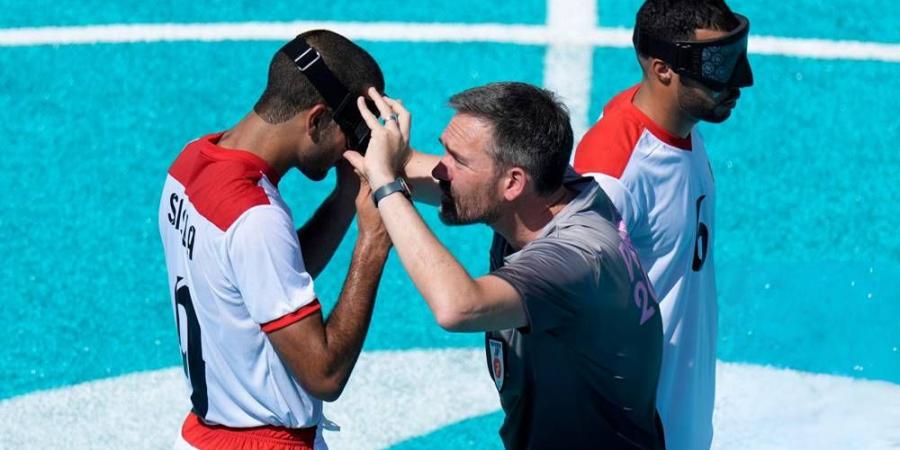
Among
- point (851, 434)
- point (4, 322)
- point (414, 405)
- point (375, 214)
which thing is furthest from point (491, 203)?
point (4, 322)

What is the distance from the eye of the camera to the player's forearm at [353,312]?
13.9 ft

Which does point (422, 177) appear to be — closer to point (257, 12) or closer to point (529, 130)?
point (529, 130)

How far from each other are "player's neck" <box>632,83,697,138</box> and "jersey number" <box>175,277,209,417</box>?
1840 millimetres

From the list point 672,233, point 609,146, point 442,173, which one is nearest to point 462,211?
point 442,173

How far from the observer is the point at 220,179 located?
4.45m

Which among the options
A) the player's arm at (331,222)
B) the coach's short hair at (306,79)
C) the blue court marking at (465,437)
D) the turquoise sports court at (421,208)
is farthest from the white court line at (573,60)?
the coach's short hair at (306,79)

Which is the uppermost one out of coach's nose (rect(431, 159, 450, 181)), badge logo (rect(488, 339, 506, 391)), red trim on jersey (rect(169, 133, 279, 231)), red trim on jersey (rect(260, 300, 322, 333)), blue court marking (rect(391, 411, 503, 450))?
coach's nose (rect(431, 159, 450, 181))

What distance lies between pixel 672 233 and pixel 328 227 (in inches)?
48.3

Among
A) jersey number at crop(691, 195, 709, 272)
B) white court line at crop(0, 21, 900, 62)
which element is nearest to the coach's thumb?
jersey number at crop(691, 195, 709, 272)

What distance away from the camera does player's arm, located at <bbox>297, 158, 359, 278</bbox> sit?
5070 mm

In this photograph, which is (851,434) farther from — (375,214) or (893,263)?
(375,214)

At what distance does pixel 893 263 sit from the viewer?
7875 mm

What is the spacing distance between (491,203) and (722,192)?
4.42 metres

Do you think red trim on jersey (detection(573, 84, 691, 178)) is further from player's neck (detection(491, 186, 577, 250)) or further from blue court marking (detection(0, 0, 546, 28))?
blue court marking (detection(0, 0, 546, 28))
